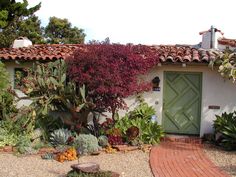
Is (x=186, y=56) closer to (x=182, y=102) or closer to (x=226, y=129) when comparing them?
(x=182, y=102)

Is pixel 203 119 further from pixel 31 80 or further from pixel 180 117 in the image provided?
pixel 31 80

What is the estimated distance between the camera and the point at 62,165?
9375mm

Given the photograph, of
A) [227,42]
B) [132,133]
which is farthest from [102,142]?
[227,42]

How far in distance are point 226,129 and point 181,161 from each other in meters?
2.29

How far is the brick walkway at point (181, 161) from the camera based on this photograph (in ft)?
28.5

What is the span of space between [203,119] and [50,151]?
210 inches

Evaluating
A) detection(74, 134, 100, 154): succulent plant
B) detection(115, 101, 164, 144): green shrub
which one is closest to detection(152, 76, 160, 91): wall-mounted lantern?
detection(115, 101, 164, 144): green shrub

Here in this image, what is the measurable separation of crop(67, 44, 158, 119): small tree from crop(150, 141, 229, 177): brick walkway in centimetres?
194

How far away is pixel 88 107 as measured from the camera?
11719 mm

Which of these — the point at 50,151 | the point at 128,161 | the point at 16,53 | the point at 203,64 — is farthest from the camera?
the point at 16,53

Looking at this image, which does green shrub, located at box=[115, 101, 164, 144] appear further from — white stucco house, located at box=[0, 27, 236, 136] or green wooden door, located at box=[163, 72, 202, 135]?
green wooden door, located at box=[163, 72, 202, 135]

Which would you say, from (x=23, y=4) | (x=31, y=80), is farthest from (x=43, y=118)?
(x=23, y=4)

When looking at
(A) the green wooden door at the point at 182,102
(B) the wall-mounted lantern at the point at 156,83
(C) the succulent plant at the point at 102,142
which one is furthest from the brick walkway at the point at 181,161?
(B) the wall-mounted lantern at the point at 156,83

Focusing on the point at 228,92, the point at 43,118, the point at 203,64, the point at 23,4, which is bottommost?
the point at 43,118
